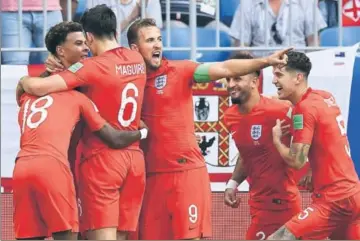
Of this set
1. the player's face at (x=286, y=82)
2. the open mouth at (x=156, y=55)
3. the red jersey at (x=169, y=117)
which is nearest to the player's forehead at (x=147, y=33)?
the open mouth at (x=156, y=55)

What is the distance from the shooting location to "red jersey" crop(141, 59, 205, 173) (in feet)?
35.7

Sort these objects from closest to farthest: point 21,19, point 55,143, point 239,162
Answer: point 55,143 → point 239,162 → point 21,19

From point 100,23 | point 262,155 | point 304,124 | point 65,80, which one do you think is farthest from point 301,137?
point 65,80

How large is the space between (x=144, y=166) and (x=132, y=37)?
3.29 feet

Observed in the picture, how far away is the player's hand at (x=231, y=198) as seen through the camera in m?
11.7

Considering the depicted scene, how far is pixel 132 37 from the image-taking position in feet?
36.0

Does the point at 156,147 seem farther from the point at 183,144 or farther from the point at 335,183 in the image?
the point at 335,183

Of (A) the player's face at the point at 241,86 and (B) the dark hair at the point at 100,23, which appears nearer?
(B) the dark hair at the point at 100,23

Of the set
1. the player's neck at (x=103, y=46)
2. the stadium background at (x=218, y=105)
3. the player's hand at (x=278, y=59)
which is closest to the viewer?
the player's hand at (x=278, y=59)

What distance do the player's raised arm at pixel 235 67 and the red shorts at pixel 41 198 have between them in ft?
4.41

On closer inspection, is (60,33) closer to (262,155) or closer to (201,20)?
(262,155)

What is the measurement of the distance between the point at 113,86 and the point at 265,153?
5.19 feet

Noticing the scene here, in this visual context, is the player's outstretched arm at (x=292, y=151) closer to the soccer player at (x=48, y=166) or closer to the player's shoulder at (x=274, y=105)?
the player's shoulder at (x=274, y=105)

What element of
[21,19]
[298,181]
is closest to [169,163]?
[298,181]
